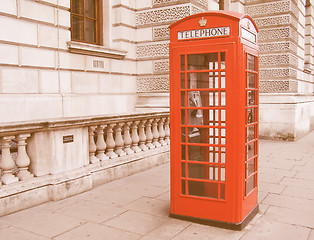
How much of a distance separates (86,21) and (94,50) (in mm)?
1093

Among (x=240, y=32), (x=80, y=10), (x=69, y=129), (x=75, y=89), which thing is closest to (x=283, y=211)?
(x=240, y=32)

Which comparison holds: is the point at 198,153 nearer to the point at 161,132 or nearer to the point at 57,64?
the point at 161,132

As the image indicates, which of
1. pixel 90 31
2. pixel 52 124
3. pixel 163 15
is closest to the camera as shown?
pixel 52 124

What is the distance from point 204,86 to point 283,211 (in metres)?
1.96

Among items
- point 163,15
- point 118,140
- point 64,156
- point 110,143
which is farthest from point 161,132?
point 163,15

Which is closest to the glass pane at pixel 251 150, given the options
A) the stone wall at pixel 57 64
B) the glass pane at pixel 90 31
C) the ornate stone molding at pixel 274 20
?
the stone wall at pixel 57 64

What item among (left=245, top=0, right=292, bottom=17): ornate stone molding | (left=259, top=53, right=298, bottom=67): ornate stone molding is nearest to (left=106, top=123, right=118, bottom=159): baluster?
(left=259, top=53, right=298, bottom=67): ornate stone molding

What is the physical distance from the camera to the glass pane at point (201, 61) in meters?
3.69

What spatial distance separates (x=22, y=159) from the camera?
444 centimetres

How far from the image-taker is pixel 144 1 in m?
9.37

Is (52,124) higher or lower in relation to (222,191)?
higher

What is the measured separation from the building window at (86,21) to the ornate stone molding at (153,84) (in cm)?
168

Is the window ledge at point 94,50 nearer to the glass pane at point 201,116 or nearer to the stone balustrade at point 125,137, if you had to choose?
the stone balustrade at point 125,137

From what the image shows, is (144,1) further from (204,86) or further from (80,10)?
(204,86)
